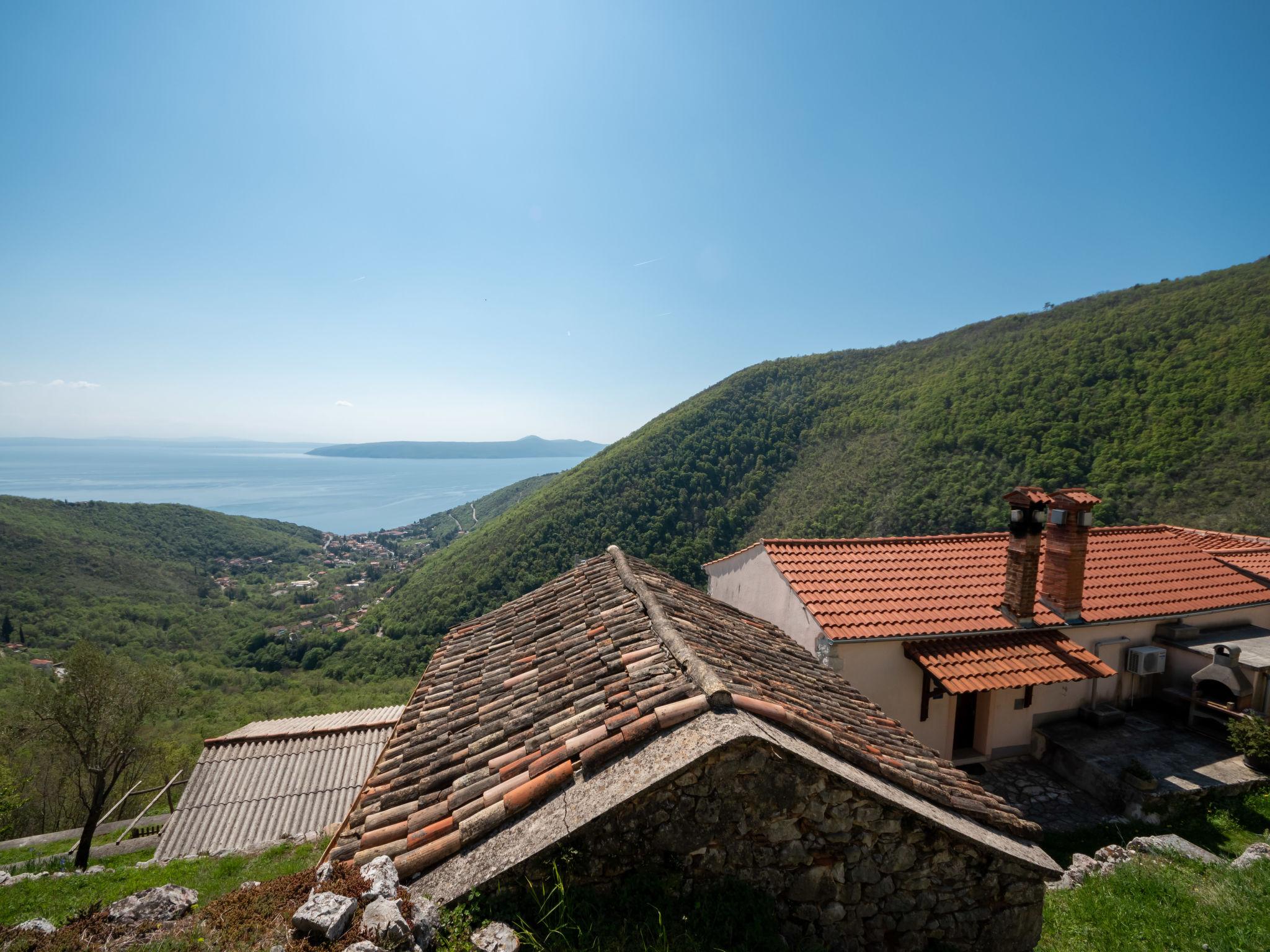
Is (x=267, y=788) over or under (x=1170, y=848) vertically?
under

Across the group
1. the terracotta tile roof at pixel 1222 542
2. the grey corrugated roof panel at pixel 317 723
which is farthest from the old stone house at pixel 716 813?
the terracotta tile roof at pixel 1222 542

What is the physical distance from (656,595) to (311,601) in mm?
74506

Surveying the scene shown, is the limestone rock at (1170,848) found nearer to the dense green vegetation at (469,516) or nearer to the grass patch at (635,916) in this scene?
the grass patch at (635,916)

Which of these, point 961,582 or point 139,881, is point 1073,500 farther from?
point 139,881

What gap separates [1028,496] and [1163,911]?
577cm

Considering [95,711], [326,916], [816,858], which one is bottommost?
[95,711]

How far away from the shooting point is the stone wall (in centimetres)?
264

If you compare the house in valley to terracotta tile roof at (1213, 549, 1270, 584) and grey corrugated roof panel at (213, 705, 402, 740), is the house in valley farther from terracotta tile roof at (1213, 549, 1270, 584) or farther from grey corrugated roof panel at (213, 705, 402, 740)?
grey corrugated roof panel at (213, 705, 402, 740)

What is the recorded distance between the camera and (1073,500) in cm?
894

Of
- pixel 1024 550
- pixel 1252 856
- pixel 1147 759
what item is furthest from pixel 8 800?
pixel 1147 759

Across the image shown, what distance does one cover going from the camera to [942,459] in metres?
31.7

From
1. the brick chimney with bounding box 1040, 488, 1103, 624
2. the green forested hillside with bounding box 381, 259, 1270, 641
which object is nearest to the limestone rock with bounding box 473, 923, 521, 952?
the brick chimney with bounding box 1040, 488, 1103, 624

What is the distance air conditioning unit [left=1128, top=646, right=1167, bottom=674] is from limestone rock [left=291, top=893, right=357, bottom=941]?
1289 cm

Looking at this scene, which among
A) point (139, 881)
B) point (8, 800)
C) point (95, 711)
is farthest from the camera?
point (8, 800)
